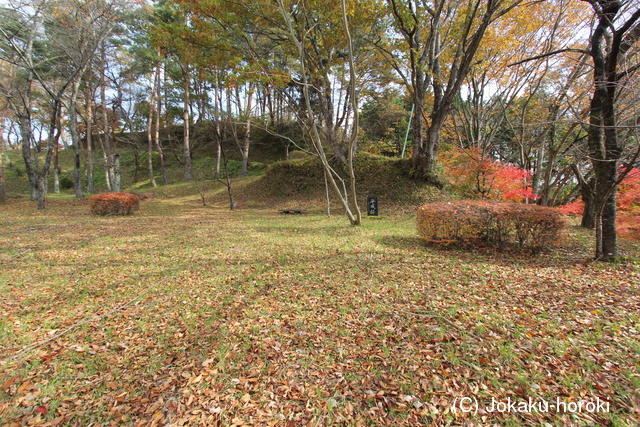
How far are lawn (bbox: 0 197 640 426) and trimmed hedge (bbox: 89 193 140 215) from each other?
5085 millimetres

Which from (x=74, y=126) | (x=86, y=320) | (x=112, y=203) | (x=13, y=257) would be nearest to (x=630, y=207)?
(x=86, y=320)

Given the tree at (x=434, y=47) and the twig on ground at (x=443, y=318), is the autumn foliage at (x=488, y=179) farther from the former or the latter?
the twig on ground at (x=443, y=318)

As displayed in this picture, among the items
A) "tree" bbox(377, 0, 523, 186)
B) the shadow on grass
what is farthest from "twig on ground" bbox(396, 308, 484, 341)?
"tree" bbox(377, 0, 523, 186)

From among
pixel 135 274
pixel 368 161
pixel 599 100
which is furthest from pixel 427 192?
pixel 135 274

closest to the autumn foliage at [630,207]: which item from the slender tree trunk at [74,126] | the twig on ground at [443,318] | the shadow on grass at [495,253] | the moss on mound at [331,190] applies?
the shadow on grass at [495,253]

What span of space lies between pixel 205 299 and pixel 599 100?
263 inches

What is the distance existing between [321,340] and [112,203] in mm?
10266

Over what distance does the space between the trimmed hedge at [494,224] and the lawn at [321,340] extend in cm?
36

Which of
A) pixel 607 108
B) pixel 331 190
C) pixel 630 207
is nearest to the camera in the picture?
pixel 607 108

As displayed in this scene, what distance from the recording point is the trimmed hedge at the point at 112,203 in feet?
30.7

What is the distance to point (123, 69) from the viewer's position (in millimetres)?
16906

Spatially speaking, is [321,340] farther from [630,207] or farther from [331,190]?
[331,190]

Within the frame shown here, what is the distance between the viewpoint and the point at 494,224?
5031 mm

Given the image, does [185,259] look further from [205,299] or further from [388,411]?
[388,411]
